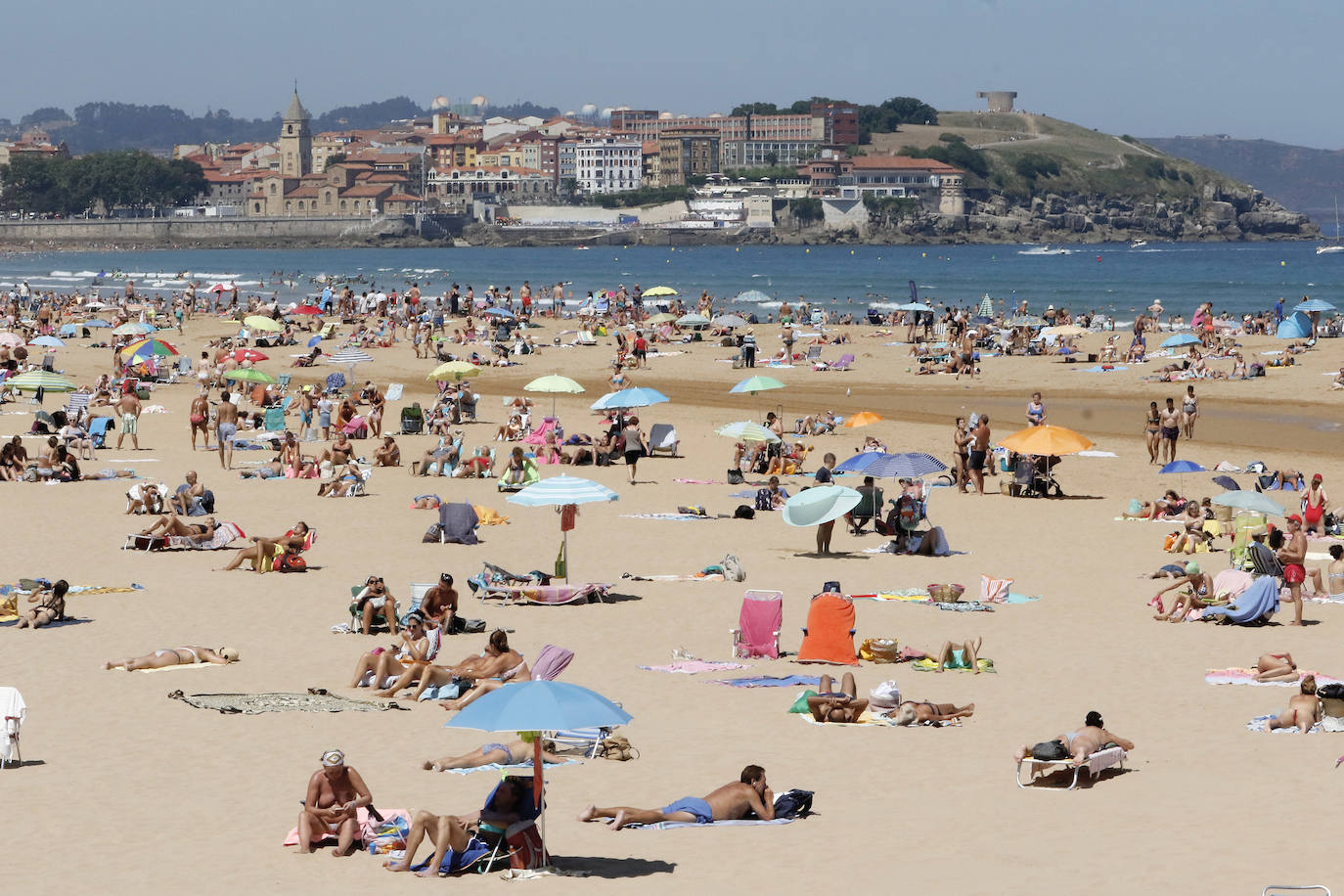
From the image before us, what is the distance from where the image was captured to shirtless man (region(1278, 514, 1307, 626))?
13297 mm

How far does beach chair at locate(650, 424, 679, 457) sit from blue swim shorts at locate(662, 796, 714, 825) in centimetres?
1536

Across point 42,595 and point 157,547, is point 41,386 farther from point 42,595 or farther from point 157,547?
point 42,595

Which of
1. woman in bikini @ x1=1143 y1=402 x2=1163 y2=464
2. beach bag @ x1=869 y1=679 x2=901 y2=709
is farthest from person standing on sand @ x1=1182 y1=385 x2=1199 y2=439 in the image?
beach bag @ x1=869 y1=679 x2=901 y2=709

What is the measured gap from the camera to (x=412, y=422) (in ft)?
85.2

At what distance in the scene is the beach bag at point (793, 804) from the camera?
336 inches

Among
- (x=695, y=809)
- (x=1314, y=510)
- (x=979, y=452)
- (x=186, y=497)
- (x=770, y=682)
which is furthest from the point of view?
(x=979, y=452)

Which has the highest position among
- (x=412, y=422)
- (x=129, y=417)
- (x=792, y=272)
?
(x=129, y=417)

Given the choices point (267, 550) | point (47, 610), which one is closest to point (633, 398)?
point (267, 550)

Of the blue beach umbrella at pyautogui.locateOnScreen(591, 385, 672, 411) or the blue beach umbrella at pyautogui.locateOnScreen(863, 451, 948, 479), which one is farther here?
the blue beach umbrella at pyautogui.locateOnScreen(591, 385, 672, 411)

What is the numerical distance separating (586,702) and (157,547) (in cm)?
1000

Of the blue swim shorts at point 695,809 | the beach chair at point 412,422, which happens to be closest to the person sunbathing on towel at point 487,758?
the blue swim shorts at point 695,809

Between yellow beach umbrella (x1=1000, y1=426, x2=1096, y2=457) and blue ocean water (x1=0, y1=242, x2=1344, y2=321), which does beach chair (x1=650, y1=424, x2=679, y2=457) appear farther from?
blue ocean water (x1=0, y1=242, x2=1344, y2=321)

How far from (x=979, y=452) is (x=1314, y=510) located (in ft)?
14.6

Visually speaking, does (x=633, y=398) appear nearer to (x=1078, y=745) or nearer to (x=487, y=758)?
(x=487, y=758)
